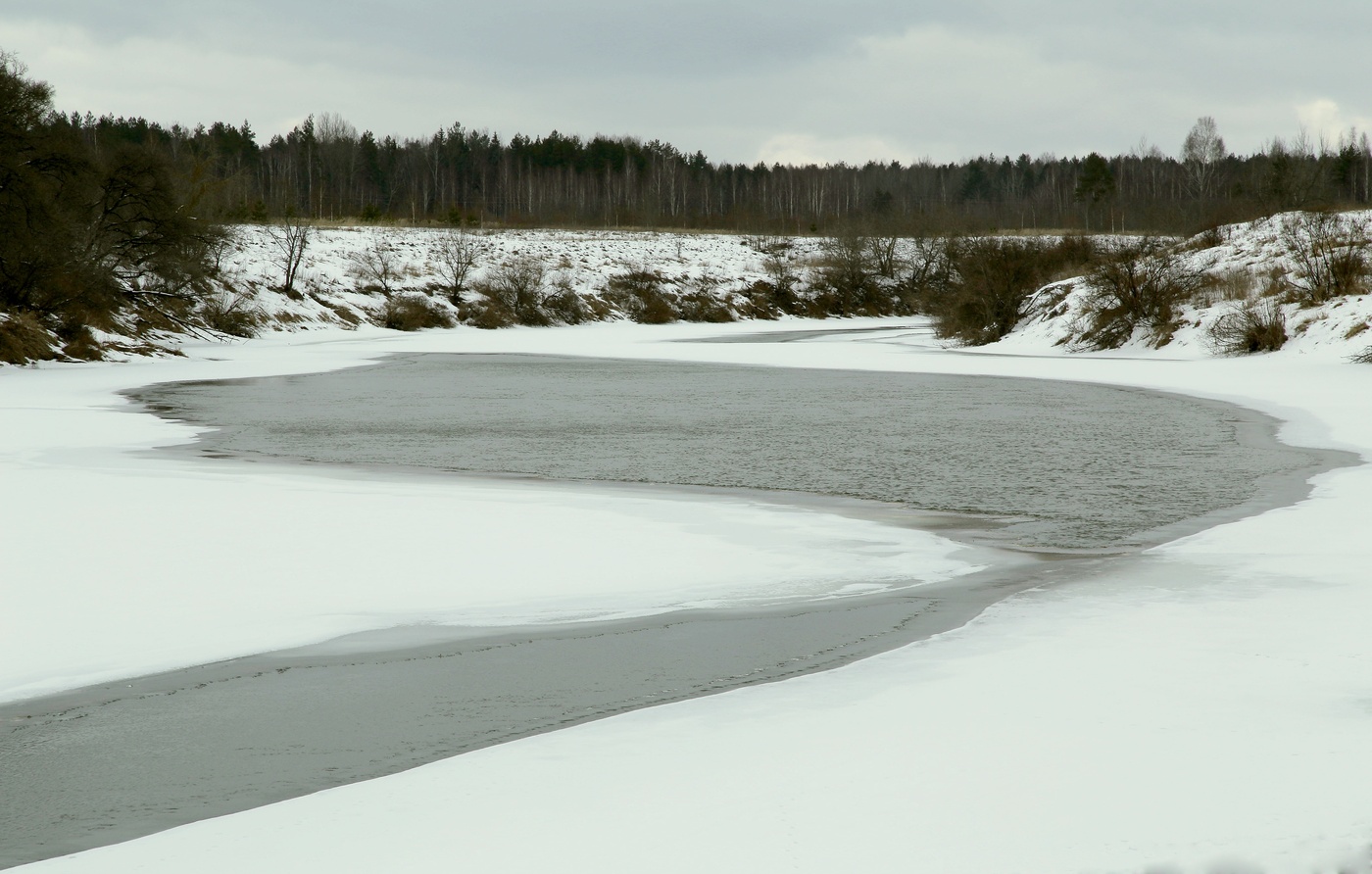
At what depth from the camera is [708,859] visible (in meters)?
3.72

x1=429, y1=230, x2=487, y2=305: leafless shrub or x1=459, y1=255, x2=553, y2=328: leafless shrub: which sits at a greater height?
x1=429, y1=230, x2=487, y2=305: leafless shrub

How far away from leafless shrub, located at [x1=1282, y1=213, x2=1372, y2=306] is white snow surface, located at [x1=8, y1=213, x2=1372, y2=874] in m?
24.0

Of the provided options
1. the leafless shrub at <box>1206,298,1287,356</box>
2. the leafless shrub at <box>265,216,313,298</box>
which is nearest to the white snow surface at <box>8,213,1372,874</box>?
the leafless shrub at <box>1206,298,1287,356</box>

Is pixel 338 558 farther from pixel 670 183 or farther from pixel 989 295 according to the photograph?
pixel 670 183

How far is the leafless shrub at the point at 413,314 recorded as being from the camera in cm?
6353

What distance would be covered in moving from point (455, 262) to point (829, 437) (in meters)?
60.2

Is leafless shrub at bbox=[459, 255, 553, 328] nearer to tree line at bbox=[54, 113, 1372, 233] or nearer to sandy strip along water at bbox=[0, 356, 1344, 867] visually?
tree line at bbox=[54, 113, 1372, 233]

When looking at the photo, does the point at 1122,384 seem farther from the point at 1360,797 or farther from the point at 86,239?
the point at 86,239

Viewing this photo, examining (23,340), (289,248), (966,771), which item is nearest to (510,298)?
(289,248)

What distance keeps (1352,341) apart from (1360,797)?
29.2 metres

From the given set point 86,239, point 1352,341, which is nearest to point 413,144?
point 86,239

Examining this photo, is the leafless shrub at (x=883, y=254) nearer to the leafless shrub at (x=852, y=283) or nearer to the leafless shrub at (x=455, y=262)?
the leafless shrub at (x=852, y=283)

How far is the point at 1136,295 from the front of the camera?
3803cm

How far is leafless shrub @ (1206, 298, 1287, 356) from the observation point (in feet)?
105
